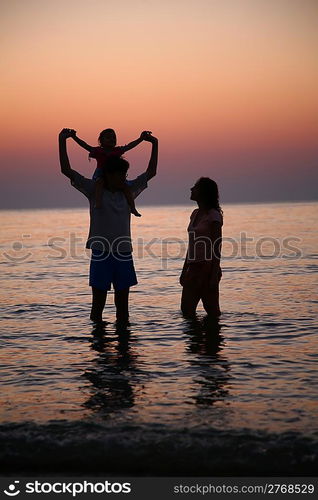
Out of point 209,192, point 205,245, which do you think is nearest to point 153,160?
point 209,192

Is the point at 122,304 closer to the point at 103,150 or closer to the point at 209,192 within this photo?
the point at 209,192

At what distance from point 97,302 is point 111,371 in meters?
2.20

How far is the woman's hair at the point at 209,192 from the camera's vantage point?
8547 millimetres

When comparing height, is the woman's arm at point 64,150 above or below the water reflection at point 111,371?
above

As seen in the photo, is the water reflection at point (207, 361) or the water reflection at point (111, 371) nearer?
the water reflection at point (111, 371)

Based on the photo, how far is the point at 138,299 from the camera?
11.4 m

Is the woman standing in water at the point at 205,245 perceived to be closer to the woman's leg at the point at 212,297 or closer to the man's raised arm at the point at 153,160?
the woman's leg at the point at 212,297

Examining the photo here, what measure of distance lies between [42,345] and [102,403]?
2592mm

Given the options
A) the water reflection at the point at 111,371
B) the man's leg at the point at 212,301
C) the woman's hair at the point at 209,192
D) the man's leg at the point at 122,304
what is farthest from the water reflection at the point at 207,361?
the woman's hair at the point at 209,192

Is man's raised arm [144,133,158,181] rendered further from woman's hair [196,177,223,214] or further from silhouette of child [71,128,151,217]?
woman's hair [196,177,223,214]

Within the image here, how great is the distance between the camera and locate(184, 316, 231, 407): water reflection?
17.5 ft

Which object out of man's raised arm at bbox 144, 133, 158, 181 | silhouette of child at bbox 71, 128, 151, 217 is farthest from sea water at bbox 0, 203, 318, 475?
man's raised arm at bbox 144, 133, 158, 181

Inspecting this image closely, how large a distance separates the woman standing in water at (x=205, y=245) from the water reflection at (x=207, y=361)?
1.66 feet

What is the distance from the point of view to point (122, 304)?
325 inches
